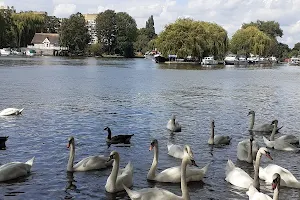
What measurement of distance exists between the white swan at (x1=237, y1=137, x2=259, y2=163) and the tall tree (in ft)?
540

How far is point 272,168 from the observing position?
13.8 meters

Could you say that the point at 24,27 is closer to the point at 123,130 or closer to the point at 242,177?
the point at 123,130

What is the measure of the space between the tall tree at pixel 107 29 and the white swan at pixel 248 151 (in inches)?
6478

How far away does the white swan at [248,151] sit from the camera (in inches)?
637

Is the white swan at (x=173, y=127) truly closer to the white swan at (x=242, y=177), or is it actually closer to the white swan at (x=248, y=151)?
the white swan at (x=248, y=151)

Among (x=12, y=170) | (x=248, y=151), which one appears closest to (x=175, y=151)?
(x=248, y=151)

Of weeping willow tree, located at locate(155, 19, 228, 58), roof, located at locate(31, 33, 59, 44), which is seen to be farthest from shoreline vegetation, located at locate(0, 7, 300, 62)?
roof, located at locate(31, 33, 59, 44)

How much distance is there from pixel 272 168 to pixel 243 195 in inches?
60.2

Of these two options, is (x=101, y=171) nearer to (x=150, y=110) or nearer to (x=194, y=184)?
(x=194, y=184)

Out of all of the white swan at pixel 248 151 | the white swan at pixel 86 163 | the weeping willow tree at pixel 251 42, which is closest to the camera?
the white swan at pixel 86 163

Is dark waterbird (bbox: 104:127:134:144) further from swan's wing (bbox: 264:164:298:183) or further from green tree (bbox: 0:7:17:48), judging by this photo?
green tree (bbox: 0:7:17:48)

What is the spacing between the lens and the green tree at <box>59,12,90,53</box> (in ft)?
552

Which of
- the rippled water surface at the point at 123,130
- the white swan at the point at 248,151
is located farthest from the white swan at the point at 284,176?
the white swan at the point at 248,151

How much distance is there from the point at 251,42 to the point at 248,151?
5635 inches
